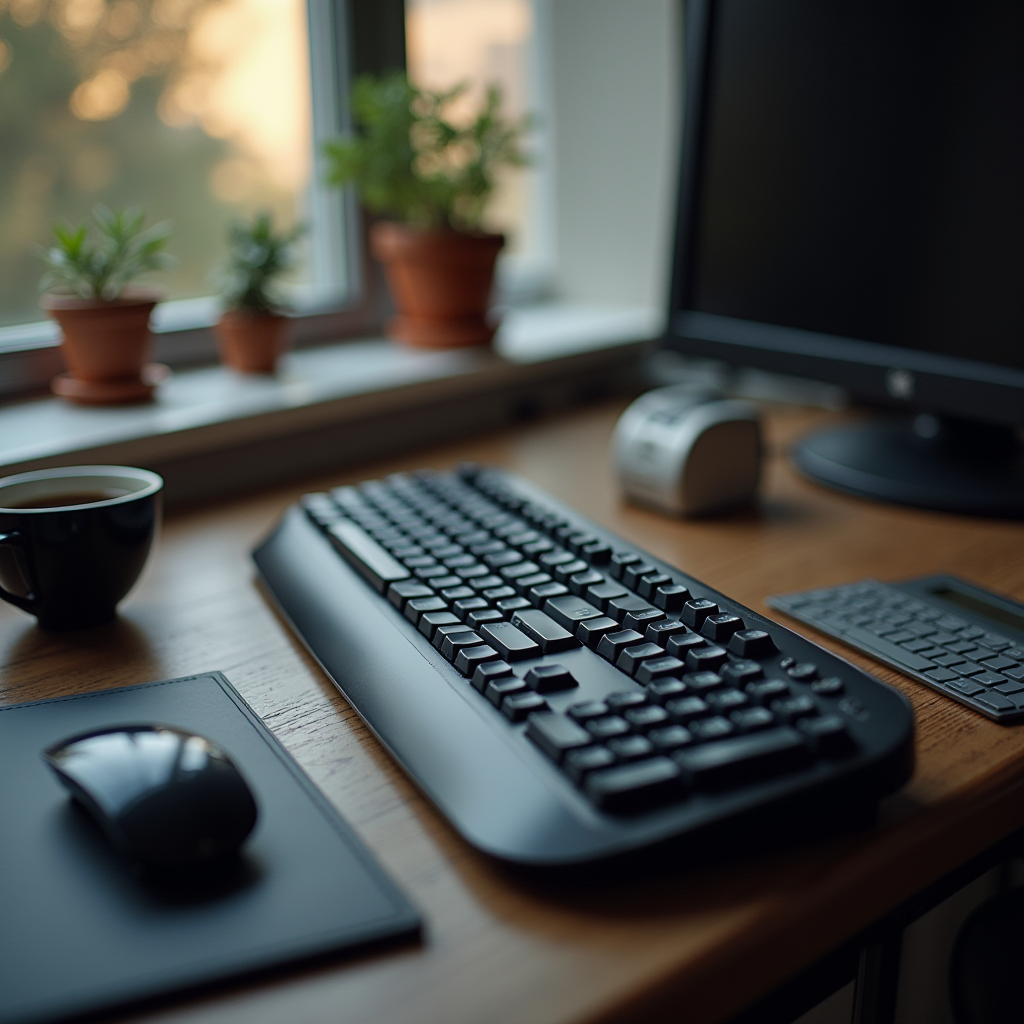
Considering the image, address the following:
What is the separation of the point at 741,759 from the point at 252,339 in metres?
0.81

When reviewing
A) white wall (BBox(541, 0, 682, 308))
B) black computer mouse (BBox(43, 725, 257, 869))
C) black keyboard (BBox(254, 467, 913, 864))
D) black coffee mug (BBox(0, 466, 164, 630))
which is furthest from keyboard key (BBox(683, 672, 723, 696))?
white wall (BBox(541, 0, 682, 308))

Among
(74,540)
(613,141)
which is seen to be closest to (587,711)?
(74,540)

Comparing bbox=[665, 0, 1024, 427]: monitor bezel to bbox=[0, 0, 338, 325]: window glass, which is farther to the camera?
→ bbox=[0, 0, 338, 325]: window glass

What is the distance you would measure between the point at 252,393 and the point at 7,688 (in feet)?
1.61

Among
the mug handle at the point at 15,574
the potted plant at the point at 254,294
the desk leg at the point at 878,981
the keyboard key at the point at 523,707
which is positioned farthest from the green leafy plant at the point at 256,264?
the desk leg at the point at 878,981

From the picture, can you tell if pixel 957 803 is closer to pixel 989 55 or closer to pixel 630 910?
pixel 630 910

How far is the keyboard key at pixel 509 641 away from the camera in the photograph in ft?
1.79

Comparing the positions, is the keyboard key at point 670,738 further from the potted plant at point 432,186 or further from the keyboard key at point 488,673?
the potted plant at point 432,186

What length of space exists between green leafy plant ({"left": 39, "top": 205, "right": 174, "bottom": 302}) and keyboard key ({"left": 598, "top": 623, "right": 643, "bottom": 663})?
0.64m

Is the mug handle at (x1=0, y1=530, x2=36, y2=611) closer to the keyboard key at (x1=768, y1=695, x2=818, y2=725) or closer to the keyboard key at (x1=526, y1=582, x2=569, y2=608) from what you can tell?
the keyboard key at (x1=526, y1=582, x2=569, y2=608)

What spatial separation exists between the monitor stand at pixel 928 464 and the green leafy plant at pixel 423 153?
47 cm

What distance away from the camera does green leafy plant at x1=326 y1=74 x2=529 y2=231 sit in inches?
44.9

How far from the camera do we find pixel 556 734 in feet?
1.52

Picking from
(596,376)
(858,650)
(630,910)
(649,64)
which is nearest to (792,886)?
(630,910)
